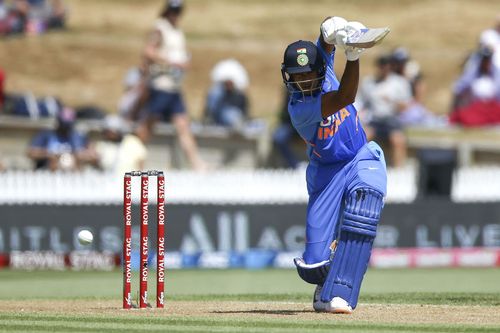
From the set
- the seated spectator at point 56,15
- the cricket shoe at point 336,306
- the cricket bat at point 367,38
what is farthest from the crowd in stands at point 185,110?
the seated spectator at point 56,15

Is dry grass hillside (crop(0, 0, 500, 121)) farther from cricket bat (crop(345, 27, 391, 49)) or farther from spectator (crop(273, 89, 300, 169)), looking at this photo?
cricket bat (crop(345, 27, 391, 49))

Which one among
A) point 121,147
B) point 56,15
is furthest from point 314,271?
point 56,15

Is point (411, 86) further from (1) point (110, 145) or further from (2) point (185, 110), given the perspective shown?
(1) point (110, 145)

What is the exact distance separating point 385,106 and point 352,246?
35.0ft

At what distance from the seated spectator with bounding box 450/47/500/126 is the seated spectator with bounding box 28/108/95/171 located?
227 inches

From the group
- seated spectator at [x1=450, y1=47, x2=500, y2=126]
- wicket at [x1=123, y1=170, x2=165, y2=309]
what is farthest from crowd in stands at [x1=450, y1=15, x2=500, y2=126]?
wicket at [x1=123, y1=170, x2=165, y2=309]

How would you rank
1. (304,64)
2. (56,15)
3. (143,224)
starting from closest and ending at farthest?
(304,64) < (143,224) < (56,15)

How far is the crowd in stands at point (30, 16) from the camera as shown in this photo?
34469mm

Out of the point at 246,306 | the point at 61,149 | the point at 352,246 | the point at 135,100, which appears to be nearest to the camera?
the point at 352,246

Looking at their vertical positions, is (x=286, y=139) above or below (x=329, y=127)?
below

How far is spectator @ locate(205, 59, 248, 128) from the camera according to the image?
2162 centimetres

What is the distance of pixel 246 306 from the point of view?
11070 millimetres

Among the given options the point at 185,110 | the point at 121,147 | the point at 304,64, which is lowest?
the point at 121,147

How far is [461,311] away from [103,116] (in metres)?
14.7
